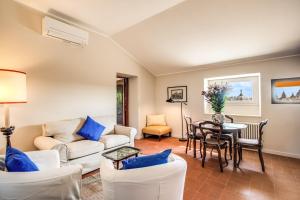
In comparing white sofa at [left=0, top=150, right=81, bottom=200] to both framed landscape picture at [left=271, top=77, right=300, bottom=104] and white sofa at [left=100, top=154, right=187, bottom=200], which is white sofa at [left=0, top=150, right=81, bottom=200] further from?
framed landscape picture at [left=271, top=77, right=300, bottom=104]

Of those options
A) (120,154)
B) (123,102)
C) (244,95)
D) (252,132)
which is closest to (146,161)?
(120,154)

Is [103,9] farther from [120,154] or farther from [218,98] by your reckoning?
[218,98]

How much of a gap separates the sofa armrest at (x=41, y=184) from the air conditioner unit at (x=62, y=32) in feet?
8.58

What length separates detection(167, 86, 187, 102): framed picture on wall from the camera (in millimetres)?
5027

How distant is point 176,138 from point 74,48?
388cm

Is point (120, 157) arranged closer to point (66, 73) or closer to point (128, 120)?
point (66, 73)

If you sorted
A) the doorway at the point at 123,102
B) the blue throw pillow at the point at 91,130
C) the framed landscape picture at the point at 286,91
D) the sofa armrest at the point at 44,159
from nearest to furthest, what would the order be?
1. the sofa armrest at the point at 44,159
2. the blue throw pillow at the point at 91,130
3. the framed landscape picture at the point at 286,91
4. the doorway at the point at 123,102

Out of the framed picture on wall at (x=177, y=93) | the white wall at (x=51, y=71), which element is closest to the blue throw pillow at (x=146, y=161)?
the white wall at (x=51, y=71)

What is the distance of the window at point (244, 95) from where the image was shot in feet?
13.0

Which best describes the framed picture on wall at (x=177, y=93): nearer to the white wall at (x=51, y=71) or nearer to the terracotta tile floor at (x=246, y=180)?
the white wall at (x=51, y=71)

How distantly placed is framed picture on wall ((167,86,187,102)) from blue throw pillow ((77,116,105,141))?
2782 millimetres

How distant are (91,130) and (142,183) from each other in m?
2.27

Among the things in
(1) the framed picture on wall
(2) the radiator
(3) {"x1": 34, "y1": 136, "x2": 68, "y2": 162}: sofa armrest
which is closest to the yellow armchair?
(1) the framed picture on wall

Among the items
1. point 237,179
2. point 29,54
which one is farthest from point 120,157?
point 29,54
